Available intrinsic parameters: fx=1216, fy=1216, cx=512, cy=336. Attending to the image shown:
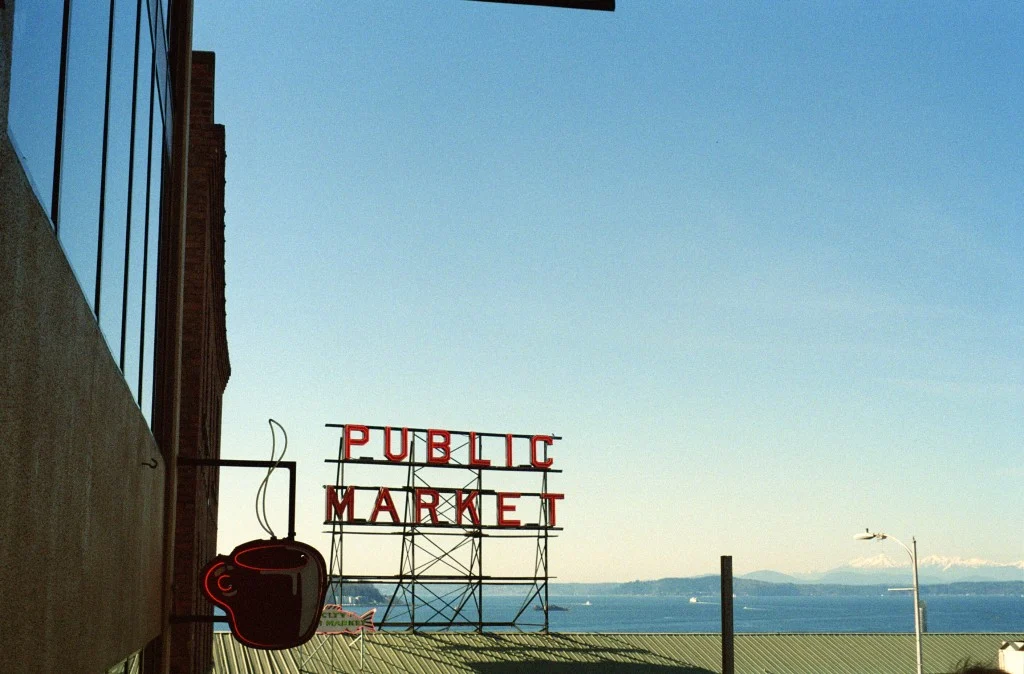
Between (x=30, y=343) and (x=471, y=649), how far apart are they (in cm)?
3446

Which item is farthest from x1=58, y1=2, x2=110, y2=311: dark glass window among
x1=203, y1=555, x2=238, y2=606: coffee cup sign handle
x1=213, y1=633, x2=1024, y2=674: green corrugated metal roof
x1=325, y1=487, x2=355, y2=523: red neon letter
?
x1=325, y1=487, x2=355, y2=523: red neon letter

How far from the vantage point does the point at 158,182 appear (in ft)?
41.1

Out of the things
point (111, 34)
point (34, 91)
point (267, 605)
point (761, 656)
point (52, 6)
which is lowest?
point (761, 656)

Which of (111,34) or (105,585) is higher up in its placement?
(111,34)

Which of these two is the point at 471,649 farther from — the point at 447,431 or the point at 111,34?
the point at 111,34

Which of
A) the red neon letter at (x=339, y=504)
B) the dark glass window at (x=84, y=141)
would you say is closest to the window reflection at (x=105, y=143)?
the dark glass window at (x=84, y=141)

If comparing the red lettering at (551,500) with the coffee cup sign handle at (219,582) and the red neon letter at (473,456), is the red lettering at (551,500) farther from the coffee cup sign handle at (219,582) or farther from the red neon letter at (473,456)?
the coffee cup sign handle at (219,582)

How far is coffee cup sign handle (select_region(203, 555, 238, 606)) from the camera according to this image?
464 inches

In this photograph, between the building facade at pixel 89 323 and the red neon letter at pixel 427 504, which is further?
the red neon letter at pixel 427 504

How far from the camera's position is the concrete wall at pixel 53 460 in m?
4.11

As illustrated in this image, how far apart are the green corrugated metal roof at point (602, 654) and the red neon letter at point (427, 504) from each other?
25.8 feet

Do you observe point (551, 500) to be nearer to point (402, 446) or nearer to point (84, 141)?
point (402, 446)

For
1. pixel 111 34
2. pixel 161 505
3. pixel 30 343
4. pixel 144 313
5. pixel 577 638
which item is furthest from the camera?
pixel 577 638

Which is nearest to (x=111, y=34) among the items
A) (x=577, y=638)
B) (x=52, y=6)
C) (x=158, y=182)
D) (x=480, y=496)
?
(x=52, y=6)
